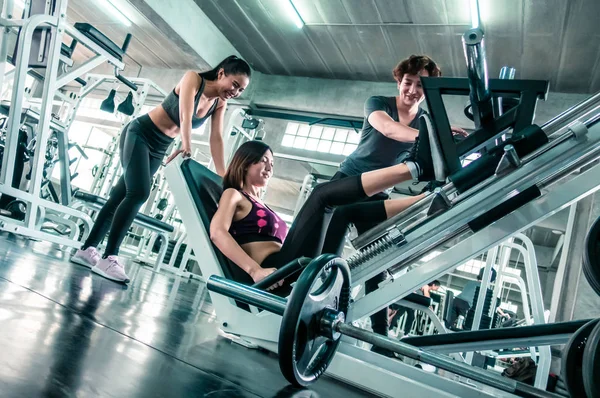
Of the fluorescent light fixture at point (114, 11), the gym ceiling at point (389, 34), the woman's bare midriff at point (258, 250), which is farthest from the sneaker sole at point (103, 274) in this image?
the fluorescent light fixture at point (114, 11)

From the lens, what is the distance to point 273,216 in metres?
1.68

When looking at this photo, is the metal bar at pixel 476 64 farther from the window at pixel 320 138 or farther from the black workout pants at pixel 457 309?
the window at pixel 320 138

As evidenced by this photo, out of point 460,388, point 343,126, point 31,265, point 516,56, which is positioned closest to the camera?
point 460,388

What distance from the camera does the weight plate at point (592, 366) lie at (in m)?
0.73

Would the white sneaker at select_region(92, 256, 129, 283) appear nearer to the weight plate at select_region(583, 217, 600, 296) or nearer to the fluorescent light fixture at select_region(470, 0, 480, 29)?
the weight plate at select_region(583, 217, 600, 296)

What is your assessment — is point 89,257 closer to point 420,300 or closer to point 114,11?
point 420,300

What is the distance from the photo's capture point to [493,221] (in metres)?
1.18

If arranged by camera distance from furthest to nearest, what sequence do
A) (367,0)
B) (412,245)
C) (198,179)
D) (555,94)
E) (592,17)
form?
(555,94) < (367,0) < (592,17) < (198,179) < (412,245)

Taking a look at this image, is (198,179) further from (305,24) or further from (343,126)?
(343,126)

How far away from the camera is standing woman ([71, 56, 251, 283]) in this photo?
196 centimetres

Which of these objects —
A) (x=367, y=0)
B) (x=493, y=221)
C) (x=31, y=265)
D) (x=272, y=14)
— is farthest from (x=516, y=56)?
(x=31, y=265)

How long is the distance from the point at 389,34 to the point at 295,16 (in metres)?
1.13

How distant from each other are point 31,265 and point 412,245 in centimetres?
152

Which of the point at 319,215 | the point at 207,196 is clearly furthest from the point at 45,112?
the point at 319,215
